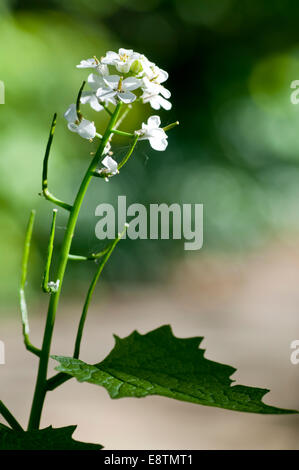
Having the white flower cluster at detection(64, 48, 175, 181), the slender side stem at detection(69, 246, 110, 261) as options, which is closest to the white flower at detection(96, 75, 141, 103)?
the white flower cluster at detection(64, 48, 175, 181)

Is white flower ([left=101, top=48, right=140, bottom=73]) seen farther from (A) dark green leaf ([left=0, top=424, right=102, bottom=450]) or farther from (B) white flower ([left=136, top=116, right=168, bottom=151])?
(A) dark green leaf ([left=0, top=424, right=102, bottom=450])

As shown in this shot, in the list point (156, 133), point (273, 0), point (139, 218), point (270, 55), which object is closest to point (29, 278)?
point (139, 218)

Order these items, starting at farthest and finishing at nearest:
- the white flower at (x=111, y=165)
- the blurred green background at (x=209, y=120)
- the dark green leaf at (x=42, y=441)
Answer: the blurred green background at (x=209, y=120) < the white flower at (x=111, y=165) < the dark green leaf at (x=42, y=441)

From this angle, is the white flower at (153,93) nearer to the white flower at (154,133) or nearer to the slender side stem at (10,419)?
the white flower at (154,133)

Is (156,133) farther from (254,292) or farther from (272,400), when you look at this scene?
A: (254,292)

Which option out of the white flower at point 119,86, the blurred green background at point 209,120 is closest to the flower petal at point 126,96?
the white flower at point 119,86

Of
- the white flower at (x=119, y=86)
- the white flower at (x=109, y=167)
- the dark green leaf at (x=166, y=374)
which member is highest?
the white flower at (x=119, y=86)
